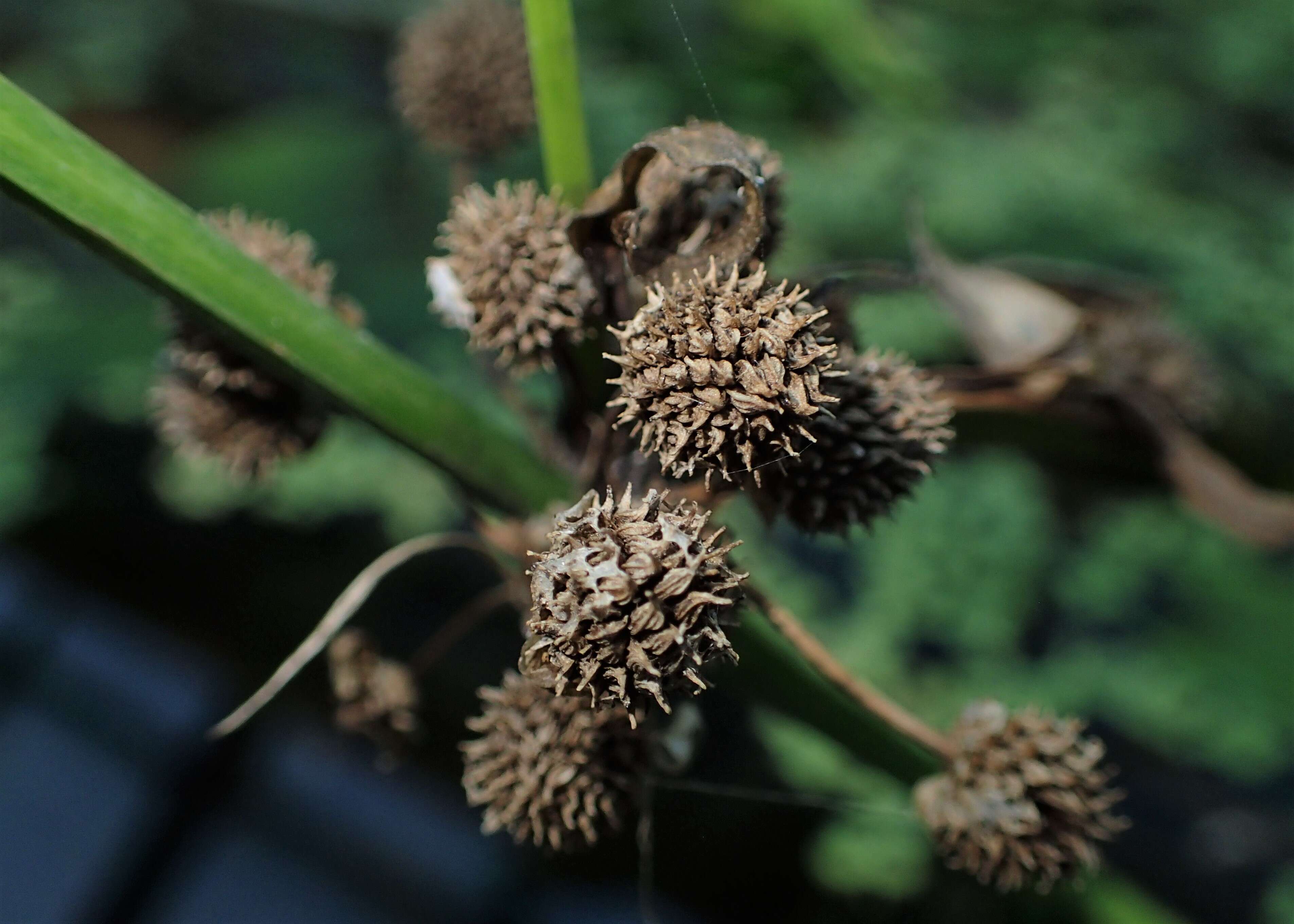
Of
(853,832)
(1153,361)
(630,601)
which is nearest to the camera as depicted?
(630,601)

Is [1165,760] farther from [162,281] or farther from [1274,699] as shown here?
[162,281]

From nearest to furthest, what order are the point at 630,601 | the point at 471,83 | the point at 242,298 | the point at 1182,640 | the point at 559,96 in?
the point at 630,601, the point at 242,298, the point at 559,96, the point at 471,83, the point at 1182,640

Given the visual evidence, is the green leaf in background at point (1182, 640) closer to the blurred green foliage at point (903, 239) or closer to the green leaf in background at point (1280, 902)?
the blurred green foliage at point (903, 239)

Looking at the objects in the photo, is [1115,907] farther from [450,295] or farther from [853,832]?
[450,295]

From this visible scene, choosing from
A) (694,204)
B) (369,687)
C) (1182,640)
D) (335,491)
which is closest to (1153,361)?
(1182,640)

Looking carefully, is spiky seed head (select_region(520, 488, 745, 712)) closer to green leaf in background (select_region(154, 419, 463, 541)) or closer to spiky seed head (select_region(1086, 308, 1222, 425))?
spiky seed head (select_region(1086, 308, 1222, 425))

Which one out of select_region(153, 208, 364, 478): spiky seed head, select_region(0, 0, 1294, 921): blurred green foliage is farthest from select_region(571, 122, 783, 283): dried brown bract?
select_region(0, 0, 1294, 921): blurred green foliage
